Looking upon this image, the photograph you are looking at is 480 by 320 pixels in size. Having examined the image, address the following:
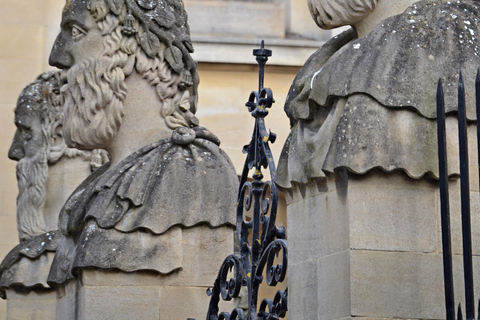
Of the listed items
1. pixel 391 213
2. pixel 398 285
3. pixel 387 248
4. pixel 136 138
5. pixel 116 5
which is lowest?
pixel 398 285

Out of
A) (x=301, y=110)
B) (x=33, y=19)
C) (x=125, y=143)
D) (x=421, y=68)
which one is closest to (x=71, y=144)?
(x=125, y=143)

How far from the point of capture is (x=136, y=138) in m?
6.05

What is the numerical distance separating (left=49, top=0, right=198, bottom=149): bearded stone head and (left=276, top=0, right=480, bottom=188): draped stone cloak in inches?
72.2

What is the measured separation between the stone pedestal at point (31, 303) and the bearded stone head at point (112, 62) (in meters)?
2.15

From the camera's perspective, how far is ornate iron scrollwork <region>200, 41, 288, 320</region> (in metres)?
4.67

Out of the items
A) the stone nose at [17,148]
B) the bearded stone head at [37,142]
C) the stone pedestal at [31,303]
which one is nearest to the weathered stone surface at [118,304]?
the stone pedestal at [31,303]

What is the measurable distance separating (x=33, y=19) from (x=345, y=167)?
959cm

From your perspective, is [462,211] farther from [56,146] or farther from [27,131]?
[27,131]

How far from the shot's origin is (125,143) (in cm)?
606

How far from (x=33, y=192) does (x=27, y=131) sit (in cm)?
43

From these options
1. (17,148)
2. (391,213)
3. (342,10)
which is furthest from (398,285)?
(17,148)

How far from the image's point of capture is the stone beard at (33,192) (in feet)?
29.8

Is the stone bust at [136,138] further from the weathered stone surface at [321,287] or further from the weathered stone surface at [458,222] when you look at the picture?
the weathered stone surface at [458,222]

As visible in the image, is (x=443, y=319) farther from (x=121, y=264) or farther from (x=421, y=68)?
(x=121, y=264)
